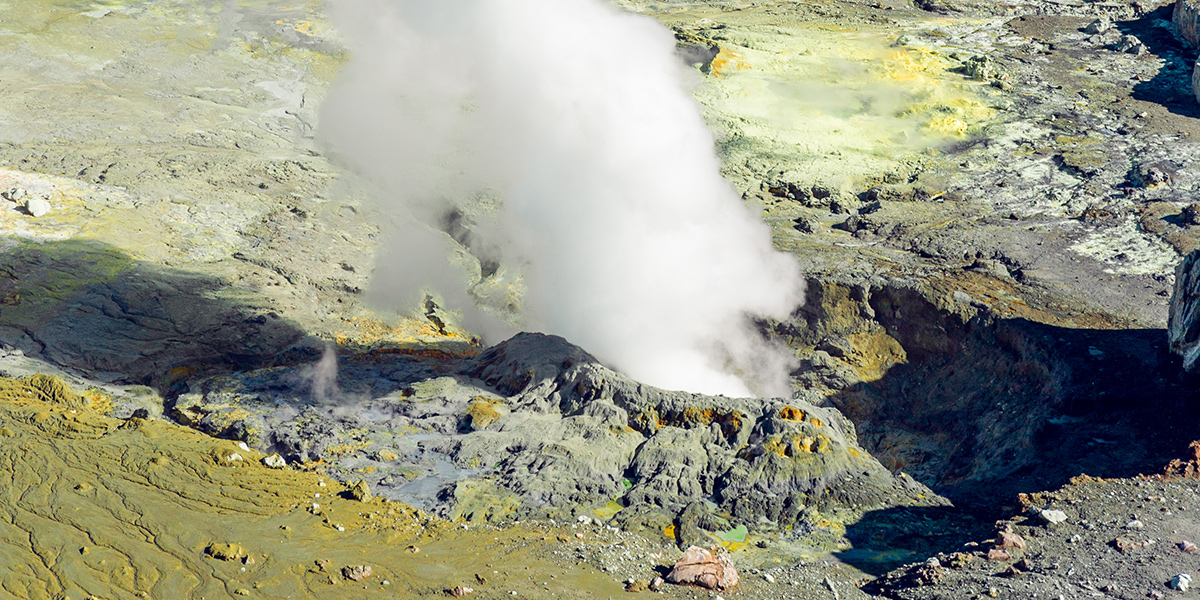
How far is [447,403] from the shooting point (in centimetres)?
1316

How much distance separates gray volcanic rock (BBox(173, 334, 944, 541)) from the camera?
11523 millimetres

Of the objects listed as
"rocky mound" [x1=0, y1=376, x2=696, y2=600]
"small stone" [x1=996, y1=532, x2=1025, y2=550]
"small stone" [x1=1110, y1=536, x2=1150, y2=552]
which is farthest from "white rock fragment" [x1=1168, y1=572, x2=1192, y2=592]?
"rocky mound" [x1=0, y1=376, x2=696, y2=600]

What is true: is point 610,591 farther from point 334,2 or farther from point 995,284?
point 334,2

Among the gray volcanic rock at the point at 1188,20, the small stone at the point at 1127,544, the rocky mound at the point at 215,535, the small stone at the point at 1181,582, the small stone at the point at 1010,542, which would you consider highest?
the gray volcanic rock at the point at 1188,20

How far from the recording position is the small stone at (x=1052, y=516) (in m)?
11.0

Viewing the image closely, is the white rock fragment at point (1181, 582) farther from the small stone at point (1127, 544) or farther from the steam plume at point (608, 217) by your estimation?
the steam plume at point (608, 217)

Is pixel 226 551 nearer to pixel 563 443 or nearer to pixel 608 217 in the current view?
pixel 563 443

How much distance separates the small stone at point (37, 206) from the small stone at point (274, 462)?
29.8 feet

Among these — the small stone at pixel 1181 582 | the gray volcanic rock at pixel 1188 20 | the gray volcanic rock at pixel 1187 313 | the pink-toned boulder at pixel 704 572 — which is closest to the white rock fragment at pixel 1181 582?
the small stone at pixel 1181 582

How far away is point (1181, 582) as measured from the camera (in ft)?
31.7

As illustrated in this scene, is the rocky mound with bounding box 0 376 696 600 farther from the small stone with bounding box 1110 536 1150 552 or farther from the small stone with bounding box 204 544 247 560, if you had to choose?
the small stone with bounding box 1110 536 1150 552

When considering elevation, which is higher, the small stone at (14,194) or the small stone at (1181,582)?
the small stone at (1181,582)

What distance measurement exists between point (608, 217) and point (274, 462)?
7.43m

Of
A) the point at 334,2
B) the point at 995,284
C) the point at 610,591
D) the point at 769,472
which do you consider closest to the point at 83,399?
the point at 610,591
